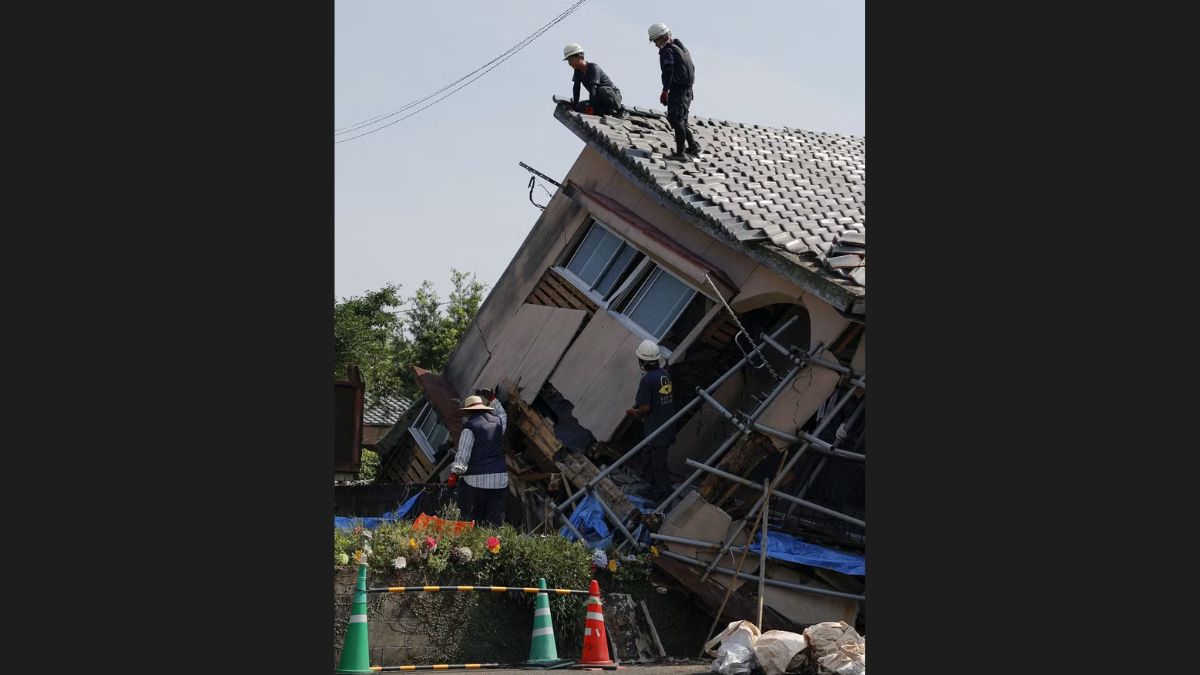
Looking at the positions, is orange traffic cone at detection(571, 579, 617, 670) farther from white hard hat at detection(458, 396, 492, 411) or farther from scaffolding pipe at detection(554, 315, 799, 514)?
white hard hat at detection(458, 396, 492, 411)

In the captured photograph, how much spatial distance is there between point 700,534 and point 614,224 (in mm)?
4505

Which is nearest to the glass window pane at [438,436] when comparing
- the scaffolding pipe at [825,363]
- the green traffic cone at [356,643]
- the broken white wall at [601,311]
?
the broken white wall at [601,311]

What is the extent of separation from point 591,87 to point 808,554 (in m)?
7.26

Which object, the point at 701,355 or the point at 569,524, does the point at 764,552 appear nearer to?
the point at 569,524

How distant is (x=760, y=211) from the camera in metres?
15.3

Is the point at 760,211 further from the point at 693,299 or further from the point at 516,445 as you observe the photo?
the point at 516,445

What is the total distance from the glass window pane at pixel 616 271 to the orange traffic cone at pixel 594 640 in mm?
5807

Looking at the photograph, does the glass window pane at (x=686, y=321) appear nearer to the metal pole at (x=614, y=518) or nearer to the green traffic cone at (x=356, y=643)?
the metal pole at (x=614, y=518)

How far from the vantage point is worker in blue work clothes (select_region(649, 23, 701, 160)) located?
16.2 m

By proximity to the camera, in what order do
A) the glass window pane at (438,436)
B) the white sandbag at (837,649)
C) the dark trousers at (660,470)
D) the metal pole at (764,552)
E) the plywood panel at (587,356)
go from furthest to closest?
the glass window pane at (438,436), the plywood panel at (587,356), the dark trousers at (660,470), the metal pole at (764,552), the white sandbag at (837,649)

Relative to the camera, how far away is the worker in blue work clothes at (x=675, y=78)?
636 inches

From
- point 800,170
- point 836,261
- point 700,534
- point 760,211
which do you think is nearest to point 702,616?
point 700,534

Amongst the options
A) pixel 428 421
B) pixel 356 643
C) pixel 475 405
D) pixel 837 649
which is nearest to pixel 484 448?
pixel 475 405

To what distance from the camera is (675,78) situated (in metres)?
16.2
